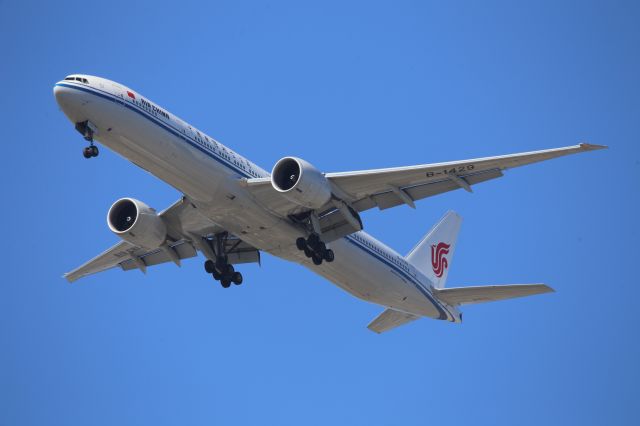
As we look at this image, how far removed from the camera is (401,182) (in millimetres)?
29234

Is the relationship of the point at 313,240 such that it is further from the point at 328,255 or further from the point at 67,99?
the point at 67,99

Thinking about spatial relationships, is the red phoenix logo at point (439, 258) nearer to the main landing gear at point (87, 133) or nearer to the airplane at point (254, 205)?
the airplane at point (254, 205)

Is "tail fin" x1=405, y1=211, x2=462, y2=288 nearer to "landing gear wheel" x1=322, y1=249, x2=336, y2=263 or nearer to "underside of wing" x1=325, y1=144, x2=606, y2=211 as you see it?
"landing gear wheel" x1=322, y1=249, x2=336, y2=263

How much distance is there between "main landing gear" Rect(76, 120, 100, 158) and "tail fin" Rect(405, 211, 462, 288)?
1570cm

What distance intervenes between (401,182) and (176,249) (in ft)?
31.1

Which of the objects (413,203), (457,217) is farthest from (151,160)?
(457,217)

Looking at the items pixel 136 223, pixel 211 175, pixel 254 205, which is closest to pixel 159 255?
pixel 136 223

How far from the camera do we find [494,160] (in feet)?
90.1

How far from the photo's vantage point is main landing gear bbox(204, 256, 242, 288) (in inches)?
1289

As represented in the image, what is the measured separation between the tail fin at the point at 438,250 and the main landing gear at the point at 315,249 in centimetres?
777

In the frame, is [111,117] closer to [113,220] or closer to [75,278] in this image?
[113,220]

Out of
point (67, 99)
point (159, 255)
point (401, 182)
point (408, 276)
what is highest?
point (67, 99)

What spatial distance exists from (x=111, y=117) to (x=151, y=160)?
1833 millimetres

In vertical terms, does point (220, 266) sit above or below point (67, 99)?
below
